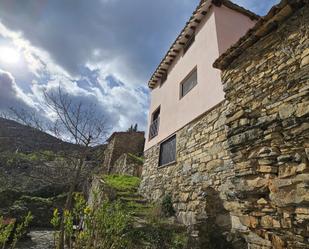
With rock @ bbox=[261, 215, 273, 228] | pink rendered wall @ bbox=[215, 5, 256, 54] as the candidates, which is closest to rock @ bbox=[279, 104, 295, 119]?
rock @ bbox=[261, 215, 273, 228]

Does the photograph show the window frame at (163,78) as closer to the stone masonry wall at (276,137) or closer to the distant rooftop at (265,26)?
the distant rooftop at (265,26)

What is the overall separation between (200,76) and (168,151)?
3099mm

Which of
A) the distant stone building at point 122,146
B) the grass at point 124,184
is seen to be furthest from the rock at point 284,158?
the distant stone building at point 122,146

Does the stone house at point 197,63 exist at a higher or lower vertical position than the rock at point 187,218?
higher

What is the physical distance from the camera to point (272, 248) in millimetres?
2307

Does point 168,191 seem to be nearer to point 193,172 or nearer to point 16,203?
point 193,172

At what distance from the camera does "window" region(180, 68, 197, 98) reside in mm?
7293

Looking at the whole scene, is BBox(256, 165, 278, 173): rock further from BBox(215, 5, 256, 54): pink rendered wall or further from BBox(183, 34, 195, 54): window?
BBox(183, 34, 195, 54): window

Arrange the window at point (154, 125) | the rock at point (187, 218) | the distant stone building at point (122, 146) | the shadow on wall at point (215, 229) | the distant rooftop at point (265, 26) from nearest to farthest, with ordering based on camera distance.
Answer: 1. the distant rooftop at point (265, 26)
2. the shadow on wall at point (215, 229)
3. the rock at point (187, 218)
4. the window at point (154, 125)
5. the distant stone building at point (122, 146)

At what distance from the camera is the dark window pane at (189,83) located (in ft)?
23.9

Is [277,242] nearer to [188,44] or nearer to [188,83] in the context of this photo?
[188,83]

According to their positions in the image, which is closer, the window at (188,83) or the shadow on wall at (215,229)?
the shadow on wall at (215,229)

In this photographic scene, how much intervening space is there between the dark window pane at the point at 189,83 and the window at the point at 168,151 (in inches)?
71.7

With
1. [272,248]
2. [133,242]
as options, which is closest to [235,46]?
[272,248]
